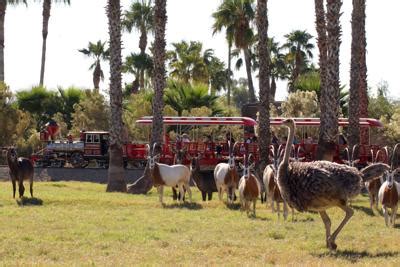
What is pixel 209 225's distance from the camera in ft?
56.4

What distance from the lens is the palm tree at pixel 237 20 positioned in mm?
55625

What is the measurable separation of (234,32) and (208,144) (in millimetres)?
22474

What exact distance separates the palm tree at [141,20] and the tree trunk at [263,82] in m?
37.2

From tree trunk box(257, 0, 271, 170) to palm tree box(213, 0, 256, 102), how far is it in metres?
27.7

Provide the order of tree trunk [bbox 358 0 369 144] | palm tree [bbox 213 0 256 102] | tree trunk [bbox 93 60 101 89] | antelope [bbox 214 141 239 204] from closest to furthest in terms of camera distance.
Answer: antelope [bbox 214 141 239 204]
tree trunk [bbox 358 0 369 144]
palm tree [bbox 213 0 256 102]
tree trunk [bbox 93 60 101 89]

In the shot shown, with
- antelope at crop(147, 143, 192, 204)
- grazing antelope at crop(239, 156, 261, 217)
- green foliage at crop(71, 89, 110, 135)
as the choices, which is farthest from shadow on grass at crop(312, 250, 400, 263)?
green foliage at crop(71, 89, 110, 135)

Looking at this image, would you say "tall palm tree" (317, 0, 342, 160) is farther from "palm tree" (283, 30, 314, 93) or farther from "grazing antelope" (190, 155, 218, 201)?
"palm tree" (283, 30, 314, 93)

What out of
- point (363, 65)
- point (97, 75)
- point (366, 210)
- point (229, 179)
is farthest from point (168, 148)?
point (97, 75)

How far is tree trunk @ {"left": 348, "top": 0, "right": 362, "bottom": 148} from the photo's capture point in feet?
93.0

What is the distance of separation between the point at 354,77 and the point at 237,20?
1104 inches

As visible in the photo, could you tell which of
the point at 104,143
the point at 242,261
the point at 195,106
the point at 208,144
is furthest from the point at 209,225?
the point at 195,106

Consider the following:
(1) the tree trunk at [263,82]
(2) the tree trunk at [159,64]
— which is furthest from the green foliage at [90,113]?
(1) the tree trunk at [263,82]

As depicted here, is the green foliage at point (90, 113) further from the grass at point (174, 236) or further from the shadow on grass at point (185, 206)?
the shadow on grass at point (185, 206)

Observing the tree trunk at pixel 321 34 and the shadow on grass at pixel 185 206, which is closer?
the shadow on grass at pixel 185 206
